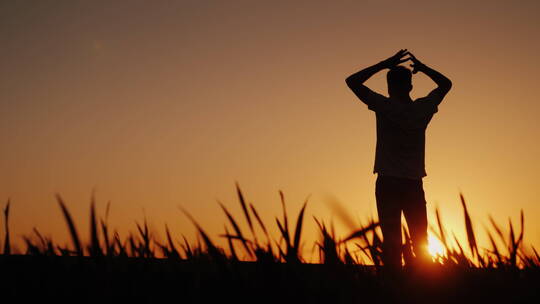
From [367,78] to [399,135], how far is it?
1.66ft

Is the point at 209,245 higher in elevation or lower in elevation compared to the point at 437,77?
lower

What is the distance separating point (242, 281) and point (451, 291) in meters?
0.71

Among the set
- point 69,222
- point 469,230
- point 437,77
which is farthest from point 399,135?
point 69,222

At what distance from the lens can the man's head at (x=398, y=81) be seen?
4.27 metres

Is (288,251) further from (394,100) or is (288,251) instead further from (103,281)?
(394,100)

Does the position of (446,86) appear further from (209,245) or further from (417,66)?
(209,245)

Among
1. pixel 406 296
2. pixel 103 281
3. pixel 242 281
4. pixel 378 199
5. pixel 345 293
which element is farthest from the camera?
pixel 378 199

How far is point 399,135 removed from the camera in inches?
167

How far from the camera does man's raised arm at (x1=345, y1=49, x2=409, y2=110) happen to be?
420 centimetres

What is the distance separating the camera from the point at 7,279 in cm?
167

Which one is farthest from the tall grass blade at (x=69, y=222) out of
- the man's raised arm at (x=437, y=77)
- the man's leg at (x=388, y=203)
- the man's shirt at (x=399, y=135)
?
the man's raised arm at (x=437, y=77)

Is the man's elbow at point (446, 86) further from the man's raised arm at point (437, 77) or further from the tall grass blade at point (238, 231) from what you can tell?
the tall grass blade at point (238, 231)

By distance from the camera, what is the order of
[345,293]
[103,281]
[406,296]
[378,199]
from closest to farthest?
[103,281] → [345,293] → [406,296] → [378,199]

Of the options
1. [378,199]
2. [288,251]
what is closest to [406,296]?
[288,251]
